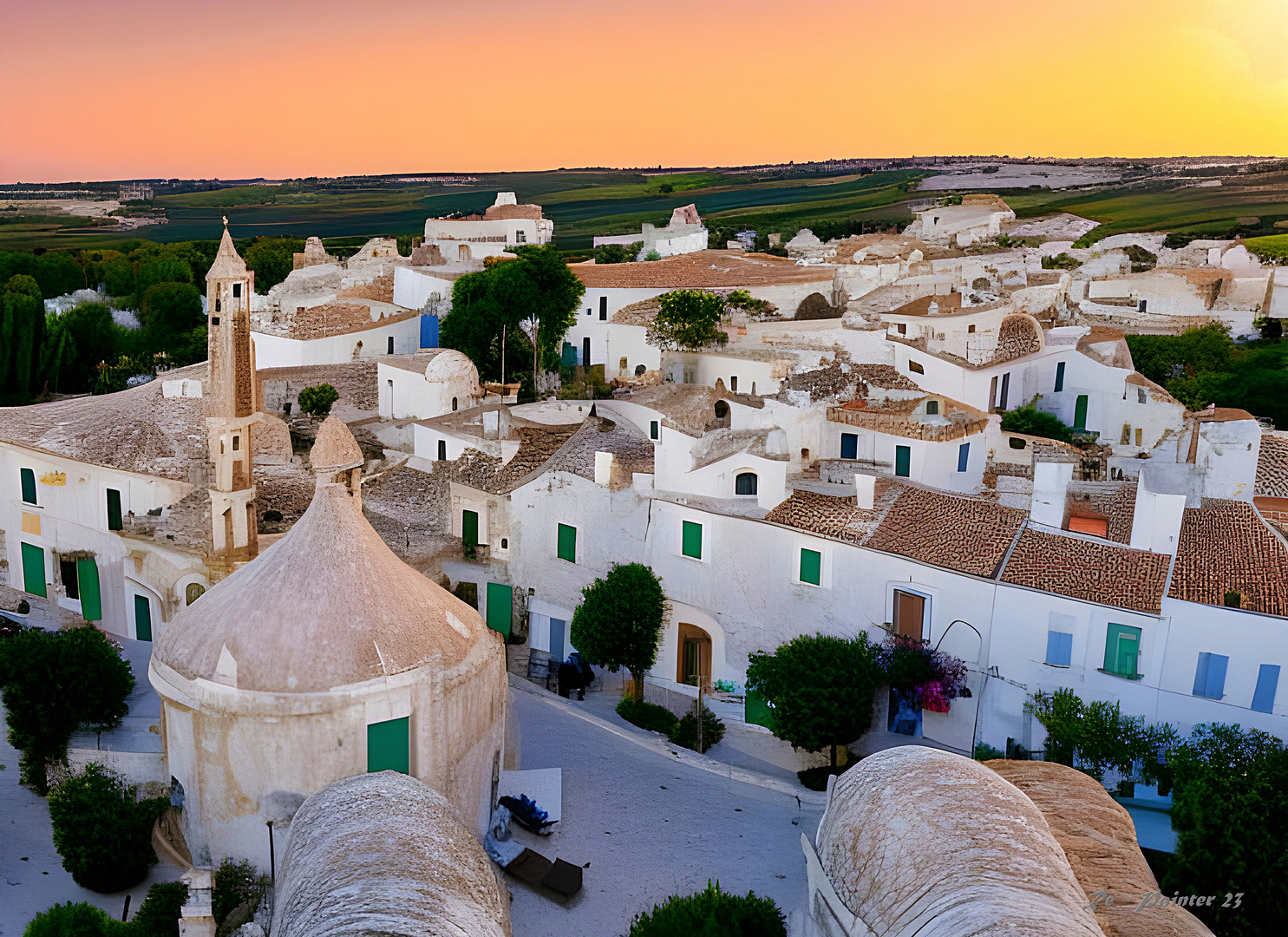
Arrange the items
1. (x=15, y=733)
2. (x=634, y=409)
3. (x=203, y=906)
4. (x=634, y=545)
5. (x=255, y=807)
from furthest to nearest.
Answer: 1. (x=634, y=409)
2. (x=634, y=545)
3. (x=15, y=733)
4. (x=255, y=807)
5. (x=203, y=906)

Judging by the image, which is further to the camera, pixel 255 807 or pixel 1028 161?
pixel 1028 161

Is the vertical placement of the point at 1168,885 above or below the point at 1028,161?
below

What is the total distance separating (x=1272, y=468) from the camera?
30906mm

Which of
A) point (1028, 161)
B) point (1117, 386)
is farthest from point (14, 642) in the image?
point (1028, 161)

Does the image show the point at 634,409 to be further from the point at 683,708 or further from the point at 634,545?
the point at 683,708

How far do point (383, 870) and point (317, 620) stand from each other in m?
6.95

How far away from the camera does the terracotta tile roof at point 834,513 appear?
83.9 ft

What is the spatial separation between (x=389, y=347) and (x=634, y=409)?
15304mm

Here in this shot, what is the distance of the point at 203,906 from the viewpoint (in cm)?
1623

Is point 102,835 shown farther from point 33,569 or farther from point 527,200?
point 527,200

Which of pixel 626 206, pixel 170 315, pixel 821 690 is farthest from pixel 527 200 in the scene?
pixel 821 690

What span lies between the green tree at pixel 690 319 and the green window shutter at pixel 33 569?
1986cm

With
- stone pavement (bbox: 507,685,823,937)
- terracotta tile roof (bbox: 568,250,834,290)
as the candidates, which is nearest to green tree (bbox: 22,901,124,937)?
stone pavement (bbox: 507,685,823,937)

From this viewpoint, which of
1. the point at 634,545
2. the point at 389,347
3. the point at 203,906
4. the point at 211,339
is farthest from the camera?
the point at 389,347
